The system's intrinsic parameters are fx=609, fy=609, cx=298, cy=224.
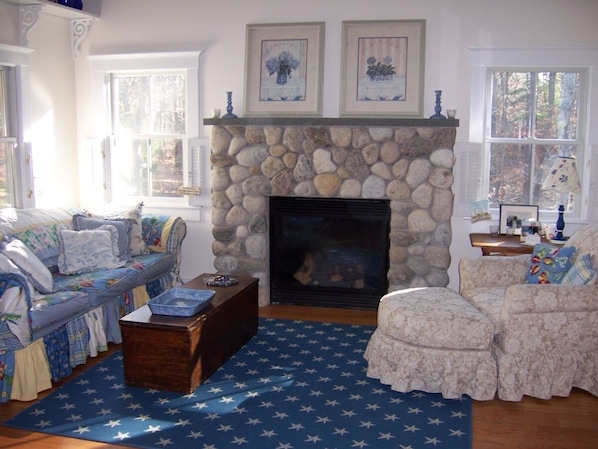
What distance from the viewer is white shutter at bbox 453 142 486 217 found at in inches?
187

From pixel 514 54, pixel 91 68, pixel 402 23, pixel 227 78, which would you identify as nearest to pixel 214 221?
pixel 227 78

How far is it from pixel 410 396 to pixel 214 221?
2.38 metres

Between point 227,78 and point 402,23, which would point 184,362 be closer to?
point 227,78

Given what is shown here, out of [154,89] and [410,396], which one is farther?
[154,89]

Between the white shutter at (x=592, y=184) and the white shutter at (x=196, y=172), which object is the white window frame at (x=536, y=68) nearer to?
the white shutter at (x=592, y=184)

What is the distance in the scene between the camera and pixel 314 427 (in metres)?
3.01

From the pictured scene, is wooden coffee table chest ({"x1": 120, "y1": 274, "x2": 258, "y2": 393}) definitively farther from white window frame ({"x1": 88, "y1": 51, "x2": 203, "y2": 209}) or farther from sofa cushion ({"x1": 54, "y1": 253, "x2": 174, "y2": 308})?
white window frame ({"x1": 88, "y1": 51, "x2": 203, "y2": 209})

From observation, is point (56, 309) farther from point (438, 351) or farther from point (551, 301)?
point (551, 301)

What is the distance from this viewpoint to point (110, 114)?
5445mm

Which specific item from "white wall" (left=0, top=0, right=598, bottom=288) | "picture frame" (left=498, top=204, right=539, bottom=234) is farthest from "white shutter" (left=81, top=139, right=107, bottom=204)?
"picture frame" (left=498, top=204, right=539, bottom=234)

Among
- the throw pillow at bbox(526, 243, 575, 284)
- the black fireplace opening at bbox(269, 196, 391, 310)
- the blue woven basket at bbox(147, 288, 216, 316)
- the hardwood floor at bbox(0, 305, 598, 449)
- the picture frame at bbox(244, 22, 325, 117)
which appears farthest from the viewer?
the black fireplace opening at bbox(269, 196, 391, 310)

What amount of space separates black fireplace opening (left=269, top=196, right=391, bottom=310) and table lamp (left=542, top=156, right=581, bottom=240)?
123 centimetres

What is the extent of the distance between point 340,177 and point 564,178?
5.36ft

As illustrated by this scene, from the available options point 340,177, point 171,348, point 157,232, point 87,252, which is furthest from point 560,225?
point 87,252
